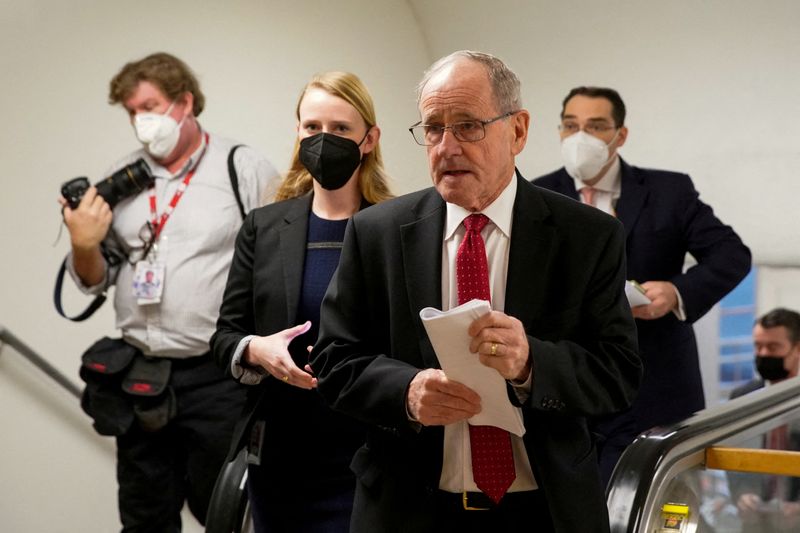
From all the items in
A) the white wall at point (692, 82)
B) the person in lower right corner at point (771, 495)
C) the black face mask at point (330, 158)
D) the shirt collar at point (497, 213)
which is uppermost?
the white wall at point (692, 82)

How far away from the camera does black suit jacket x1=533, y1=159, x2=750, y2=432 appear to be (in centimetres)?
443

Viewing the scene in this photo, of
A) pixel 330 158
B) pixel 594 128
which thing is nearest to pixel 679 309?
pixel 594 128

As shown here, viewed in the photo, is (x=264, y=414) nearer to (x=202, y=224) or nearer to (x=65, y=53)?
(x=202, y=224)

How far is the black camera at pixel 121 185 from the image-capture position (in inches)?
176

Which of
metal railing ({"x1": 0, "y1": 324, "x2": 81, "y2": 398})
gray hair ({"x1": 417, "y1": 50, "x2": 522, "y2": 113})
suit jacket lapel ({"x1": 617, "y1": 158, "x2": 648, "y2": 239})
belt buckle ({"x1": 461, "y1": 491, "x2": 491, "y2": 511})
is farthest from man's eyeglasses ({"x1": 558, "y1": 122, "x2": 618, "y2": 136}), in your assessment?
metal railing ({"x1": 0, "y1": 324, "x2": 81, "y2": 398})

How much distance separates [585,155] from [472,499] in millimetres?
2833

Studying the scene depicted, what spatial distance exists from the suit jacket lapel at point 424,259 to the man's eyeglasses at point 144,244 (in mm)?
2350

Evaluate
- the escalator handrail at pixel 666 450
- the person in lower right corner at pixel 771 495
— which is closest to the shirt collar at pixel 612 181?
the person in lower right corner at pixel 771 495

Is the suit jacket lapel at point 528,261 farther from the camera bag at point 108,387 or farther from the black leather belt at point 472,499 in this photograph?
the camera bag at point 108,387

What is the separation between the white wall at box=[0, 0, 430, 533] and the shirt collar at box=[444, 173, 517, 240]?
14.2 feet

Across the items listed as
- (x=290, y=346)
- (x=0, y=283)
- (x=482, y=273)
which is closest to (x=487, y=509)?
(x=482, y=273)

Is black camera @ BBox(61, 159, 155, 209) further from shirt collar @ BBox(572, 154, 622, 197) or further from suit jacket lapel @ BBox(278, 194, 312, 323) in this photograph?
shirt collar @ BBox(572, 154, 622, 197)

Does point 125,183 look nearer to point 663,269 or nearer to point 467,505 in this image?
point 663,269

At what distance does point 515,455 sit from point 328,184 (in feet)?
4.29
